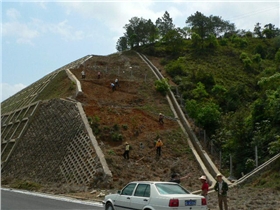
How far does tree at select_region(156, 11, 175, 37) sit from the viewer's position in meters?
60.3

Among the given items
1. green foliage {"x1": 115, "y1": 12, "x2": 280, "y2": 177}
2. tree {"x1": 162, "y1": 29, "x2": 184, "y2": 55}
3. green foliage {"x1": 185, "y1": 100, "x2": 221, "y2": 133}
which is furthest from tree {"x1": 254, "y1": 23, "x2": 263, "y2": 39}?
green foliage {"x1": 185, "y1": 100, "x2": 221, "y2": 133}

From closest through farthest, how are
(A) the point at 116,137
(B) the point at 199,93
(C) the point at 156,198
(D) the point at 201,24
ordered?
1. (C) the point at 156,198
2. (A) the point at 116,137
3. (B) the point at 199,93
4. (D) the point at 201,24

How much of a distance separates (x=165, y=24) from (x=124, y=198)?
5262 centimetres

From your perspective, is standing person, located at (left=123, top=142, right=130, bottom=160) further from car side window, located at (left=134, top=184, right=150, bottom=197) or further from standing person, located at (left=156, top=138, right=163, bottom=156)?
car side window, located at (left=134, top=184, right=150, bottom=197)

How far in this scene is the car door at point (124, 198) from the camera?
443 inches

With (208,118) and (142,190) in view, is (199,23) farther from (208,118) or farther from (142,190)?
(142,190)

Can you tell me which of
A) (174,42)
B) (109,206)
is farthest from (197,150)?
(174,42)

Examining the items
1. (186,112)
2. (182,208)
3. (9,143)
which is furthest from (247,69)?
(182,208)

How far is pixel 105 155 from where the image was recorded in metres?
23.3

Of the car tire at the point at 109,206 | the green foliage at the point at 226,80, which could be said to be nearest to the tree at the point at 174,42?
the green foliage at the point at 226,80

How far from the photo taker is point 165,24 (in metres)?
61.4

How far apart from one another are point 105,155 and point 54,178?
4000 mm

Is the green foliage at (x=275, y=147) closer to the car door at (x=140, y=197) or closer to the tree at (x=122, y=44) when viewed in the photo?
the car door at (x=140, y=197)

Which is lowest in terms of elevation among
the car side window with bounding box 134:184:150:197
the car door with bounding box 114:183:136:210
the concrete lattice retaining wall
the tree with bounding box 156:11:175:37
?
the car door with bounding box 114:183:136:210
